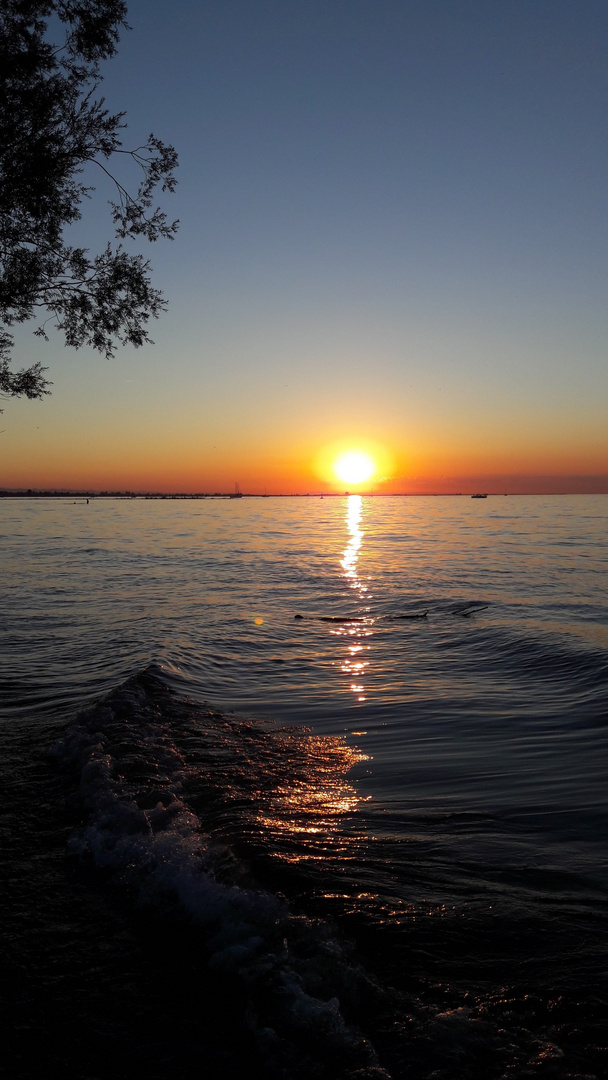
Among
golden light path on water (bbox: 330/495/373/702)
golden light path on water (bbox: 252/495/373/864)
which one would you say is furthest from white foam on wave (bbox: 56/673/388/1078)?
golden light path on water (bbox: 330/495/373/702)

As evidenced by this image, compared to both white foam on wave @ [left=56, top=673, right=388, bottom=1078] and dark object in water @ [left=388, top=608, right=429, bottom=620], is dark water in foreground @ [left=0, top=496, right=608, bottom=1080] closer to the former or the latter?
white foam on wave @ [left=56, top=673, right=388, bottom=1078]

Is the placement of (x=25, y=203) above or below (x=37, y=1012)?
above

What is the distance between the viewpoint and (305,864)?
536 centimetres

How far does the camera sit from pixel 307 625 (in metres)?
19.3

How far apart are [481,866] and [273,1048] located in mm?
2673

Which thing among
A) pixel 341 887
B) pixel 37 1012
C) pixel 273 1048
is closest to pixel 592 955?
pixel 341 887

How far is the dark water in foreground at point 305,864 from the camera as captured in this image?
139 inches

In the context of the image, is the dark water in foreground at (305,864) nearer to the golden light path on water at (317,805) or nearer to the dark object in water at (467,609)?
the golden light path on water at (317,805)

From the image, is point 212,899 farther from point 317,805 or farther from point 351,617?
point 351,617

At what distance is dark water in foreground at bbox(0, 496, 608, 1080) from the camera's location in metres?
3.54

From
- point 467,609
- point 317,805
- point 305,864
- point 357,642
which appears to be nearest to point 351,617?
point 357,642

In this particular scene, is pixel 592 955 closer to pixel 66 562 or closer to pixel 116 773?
pixel 116 773

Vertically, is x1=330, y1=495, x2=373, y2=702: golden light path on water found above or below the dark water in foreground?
below

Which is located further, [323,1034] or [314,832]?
[314,832]
